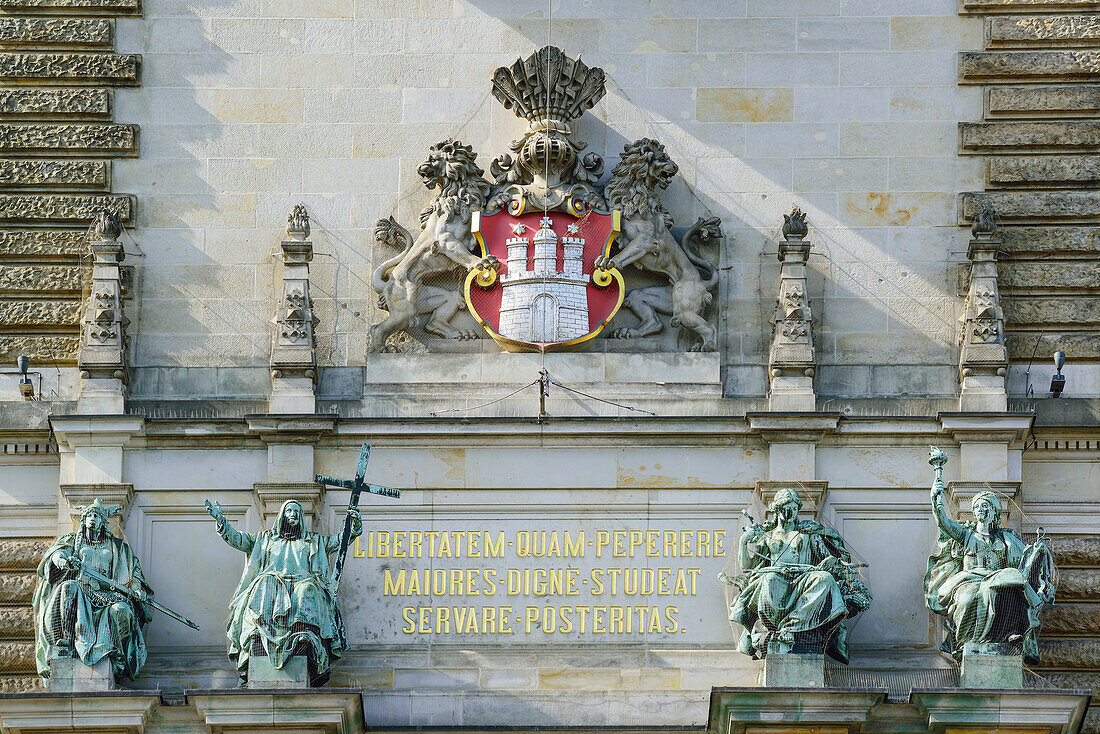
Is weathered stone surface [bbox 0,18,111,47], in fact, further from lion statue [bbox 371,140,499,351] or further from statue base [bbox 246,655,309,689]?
statue base [bbox 246,655,309,689]

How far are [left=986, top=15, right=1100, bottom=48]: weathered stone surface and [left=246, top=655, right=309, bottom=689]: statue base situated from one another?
338 inches

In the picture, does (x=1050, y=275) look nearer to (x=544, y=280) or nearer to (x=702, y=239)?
(x=702, y=239)

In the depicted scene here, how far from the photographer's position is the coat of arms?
76.5 feet

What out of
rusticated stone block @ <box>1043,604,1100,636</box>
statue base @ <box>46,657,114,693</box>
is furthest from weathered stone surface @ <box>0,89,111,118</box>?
rusticated stone block @ <box>1043,604,1100,636</box>

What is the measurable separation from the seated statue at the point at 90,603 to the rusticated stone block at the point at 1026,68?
8.73m

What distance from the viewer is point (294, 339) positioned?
23.1 m

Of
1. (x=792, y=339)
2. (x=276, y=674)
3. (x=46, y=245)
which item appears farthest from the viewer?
(x=46, y=245)

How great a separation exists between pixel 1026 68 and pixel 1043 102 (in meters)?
0.36

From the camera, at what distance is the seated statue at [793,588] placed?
2148cm

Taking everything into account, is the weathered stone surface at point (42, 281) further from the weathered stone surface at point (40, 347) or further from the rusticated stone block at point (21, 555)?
the rusticated stone block at point (21, 555)

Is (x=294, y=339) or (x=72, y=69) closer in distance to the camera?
(x=294, y=339)

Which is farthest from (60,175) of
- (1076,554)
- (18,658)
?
(1076,554)

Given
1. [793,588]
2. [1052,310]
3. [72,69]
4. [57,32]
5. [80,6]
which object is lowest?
[793,588]

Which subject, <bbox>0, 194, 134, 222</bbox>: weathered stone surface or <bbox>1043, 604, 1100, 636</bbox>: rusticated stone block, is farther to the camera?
<bbox>0, 194, 134, 222</bbox>: weathered stone surface
